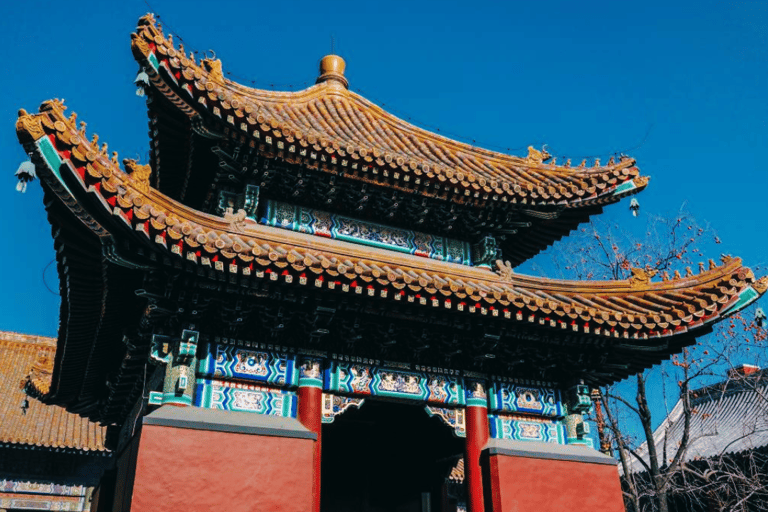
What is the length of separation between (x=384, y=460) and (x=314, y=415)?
4784 millimetres

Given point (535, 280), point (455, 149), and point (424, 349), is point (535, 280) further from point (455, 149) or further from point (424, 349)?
point (455, 149)

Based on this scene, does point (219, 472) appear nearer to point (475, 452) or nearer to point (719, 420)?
point (475, 452)

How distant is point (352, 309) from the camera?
848 centimetres

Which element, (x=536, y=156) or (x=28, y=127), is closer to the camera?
(x=28, y=127)

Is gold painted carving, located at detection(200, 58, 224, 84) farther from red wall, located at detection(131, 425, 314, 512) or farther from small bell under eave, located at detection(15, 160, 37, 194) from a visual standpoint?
red wall, located at detection(131, 425, 314, 512)

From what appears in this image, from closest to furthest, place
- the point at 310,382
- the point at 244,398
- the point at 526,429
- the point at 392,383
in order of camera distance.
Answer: the point at 244,398 < the point at 310,382 < the point at 392,383 < the point at 526,429

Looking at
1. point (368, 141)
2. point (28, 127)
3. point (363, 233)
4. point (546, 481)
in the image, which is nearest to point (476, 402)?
point (546, 481)

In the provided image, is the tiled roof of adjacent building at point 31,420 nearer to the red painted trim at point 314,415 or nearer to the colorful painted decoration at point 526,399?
the red painted trim at point 314,415

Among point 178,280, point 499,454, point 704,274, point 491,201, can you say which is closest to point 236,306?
point 178,280

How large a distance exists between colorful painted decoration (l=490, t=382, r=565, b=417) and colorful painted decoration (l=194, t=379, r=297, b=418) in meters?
3.02

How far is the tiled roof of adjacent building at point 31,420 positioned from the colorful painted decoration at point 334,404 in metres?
14.2

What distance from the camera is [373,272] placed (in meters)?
8.08

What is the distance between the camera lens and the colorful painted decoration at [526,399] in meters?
9.62

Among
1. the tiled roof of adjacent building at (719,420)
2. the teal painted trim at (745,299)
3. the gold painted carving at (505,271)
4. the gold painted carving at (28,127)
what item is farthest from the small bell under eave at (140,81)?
the tiled roof of adjacent building at (719,420)
